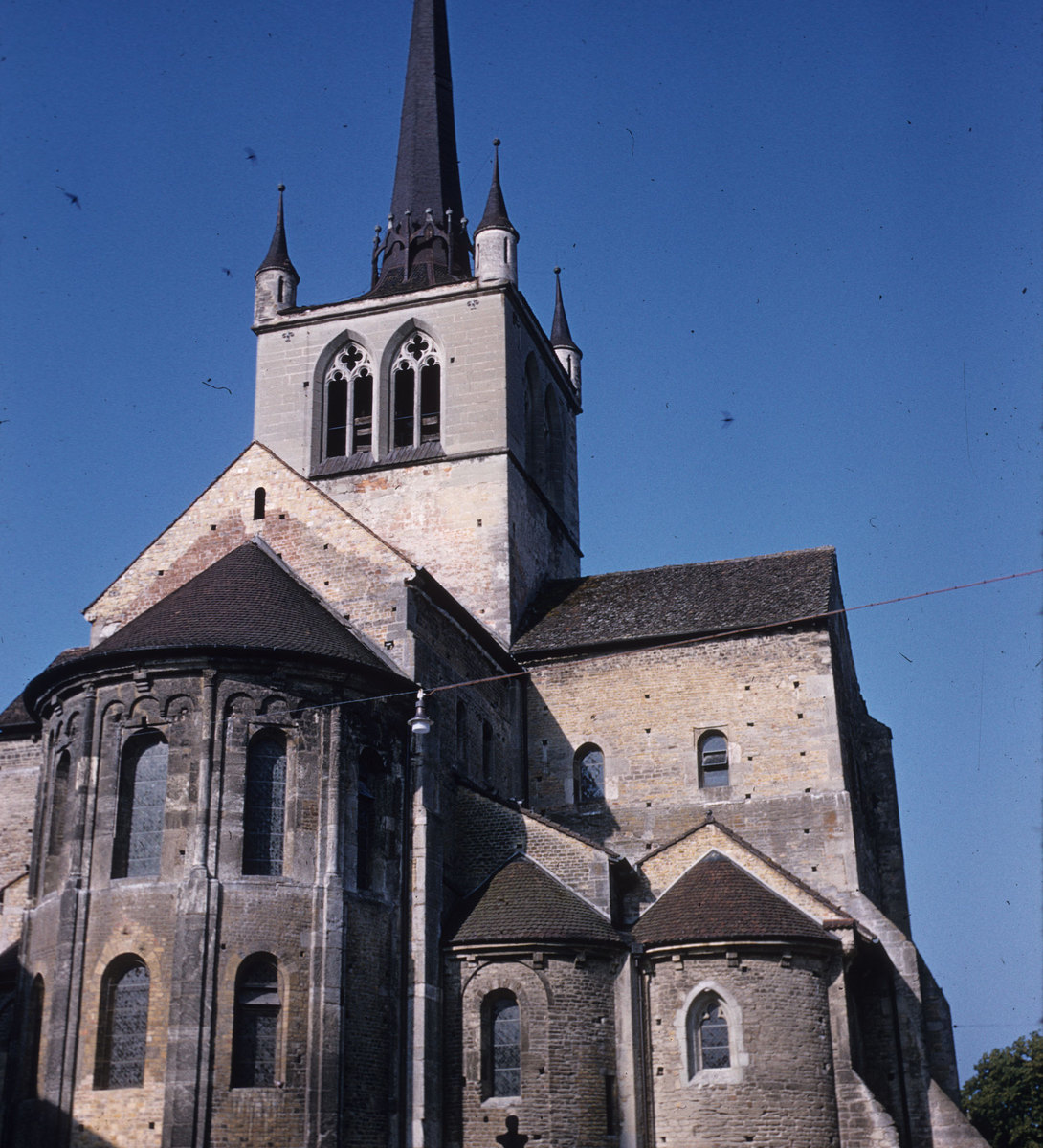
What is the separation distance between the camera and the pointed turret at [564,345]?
41812 millimetres

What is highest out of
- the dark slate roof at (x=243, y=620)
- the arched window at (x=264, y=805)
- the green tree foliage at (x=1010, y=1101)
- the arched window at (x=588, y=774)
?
the dark slate roof at (x=243, y=620)

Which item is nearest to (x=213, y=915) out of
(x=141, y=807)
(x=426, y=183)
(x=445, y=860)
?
(x=141, y=807)

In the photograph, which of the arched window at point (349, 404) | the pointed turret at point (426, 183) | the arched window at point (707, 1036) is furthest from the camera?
the pointed turret at point (426, 183)

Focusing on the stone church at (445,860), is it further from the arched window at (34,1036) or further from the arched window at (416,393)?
the arched window at (416,393)

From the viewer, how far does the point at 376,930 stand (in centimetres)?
2308

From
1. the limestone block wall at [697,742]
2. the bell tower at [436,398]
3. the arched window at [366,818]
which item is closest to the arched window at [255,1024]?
the arched window at [366,818]

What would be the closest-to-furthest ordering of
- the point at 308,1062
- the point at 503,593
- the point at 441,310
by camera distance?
the point at 308,1062 < the point at 503,593 < the point at 441,310

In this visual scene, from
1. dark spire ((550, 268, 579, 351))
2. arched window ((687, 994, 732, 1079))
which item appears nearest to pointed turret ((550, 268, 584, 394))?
dark spire ((550, 268, 579, 351))

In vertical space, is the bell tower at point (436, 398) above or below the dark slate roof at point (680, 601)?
above

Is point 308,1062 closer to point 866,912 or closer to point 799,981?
point 799,981

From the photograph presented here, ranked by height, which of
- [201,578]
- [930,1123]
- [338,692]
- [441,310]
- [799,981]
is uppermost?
[441,310]

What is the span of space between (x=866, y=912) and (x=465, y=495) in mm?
12745

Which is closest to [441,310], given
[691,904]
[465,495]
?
[465,495]

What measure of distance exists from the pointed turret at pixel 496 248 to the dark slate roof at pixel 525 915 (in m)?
15.6
